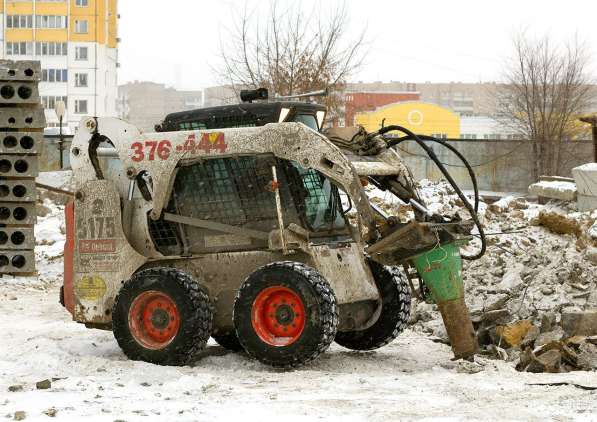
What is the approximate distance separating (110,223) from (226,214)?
102 cm

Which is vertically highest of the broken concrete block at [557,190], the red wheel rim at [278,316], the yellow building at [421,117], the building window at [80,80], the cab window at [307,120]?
the building window at [80,80]

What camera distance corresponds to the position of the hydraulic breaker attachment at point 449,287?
8477 mm

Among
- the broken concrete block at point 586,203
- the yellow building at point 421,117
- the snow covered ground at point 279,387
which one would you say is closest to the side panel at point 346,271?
the snow covered ground at point 279,387

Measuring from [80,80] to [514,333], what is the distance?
8620 cm

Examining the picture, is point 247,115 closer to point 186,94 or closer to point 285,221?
point 285,221

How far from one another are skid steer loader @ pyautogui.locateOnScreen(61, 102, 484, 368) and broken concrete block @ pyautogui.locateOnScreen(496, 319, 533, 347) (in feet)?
2.72

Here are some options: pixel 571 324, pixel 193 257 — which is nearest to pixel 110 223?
pixel 193 257

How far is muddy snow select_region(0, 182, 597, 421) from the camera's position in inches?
265

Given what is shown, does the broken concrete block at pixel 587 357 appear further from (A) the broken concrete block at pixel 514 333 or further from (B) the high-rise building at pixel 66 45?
(B) the high-rise building at pixel 66 45

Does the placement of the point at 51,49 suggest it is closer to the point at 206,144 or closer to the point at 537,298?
the point at 537,298

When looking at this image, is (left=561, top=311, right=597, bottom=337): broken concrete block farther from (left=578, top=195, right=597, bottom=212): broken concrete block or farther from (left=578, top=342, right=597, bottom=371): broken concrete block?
(left=578, top=195, right=597, bottom=212): broken concrete block

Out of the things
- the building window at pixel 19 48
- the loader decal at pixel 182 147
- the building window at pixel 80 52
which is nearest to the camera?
the loader decal at pixel 182 147

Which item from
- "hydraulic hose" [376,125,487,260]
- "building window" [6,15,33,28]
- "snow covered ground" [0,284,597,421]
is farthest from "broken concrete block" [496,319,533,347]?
"building window" [6,15,33,28]

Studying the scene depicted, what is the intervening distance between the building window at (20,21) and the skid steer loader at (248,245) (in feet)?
286
